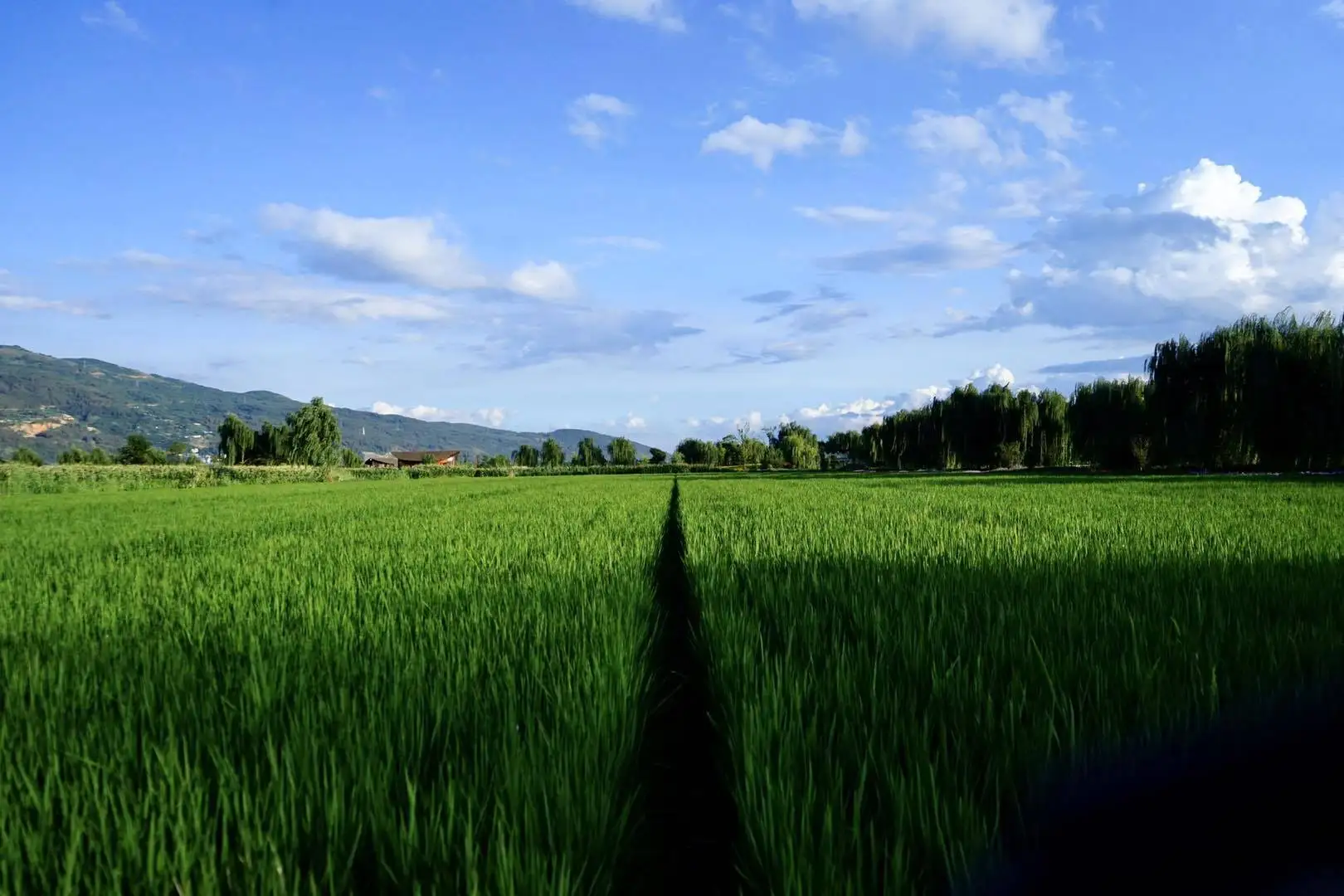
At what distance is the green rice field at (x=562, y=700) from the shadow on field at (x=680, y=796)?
0.09m

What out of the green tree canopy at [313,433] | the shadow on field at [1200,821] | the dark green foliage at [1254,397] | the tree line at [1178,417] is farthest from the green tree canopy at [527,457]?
the shadow on field at [1200,821]

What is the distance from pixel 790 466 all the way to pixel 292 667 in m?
109

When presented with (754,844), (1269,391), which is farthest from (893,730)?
(1269,391)

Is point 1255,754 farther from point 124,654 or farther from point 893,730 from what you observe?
point 124,654

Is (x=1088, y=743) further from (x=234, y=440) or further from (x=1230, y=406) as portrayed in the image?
(x=234, y=440)

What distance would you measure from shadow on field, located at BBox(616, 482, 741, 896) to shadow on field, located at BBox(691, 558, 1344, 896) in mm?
387

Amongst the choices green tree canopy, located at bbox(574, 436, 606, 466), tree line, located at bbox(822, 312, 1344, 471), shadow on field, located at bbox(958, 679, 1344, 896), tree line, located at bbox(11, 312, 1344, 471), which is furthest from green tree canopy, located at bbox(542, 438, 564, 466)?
shadow on field, located at bbox(958, 679, 1344, 896)

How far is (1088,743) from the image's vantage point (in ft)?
5.97

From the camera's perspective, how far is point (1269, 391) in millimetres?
29641

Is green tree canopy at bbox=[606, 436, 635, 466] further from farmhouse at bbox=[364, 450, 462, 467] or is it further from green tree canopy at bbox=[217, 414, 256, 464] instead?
green tree canopy at bbox=[217, 414, 256, 464]

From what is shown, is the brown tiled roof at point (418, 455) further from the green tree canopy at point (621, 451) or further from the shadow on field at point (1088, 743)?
the shadow on field at point (1088, 743)

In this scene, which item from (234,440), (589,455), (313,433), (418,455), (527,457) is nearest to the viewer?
(313,433)

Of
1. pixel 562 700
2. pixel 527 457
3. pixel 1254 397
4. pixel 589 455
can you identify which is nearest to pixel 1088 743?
pixel 562 700

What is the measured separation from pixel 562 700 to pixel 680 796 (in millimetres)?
590
